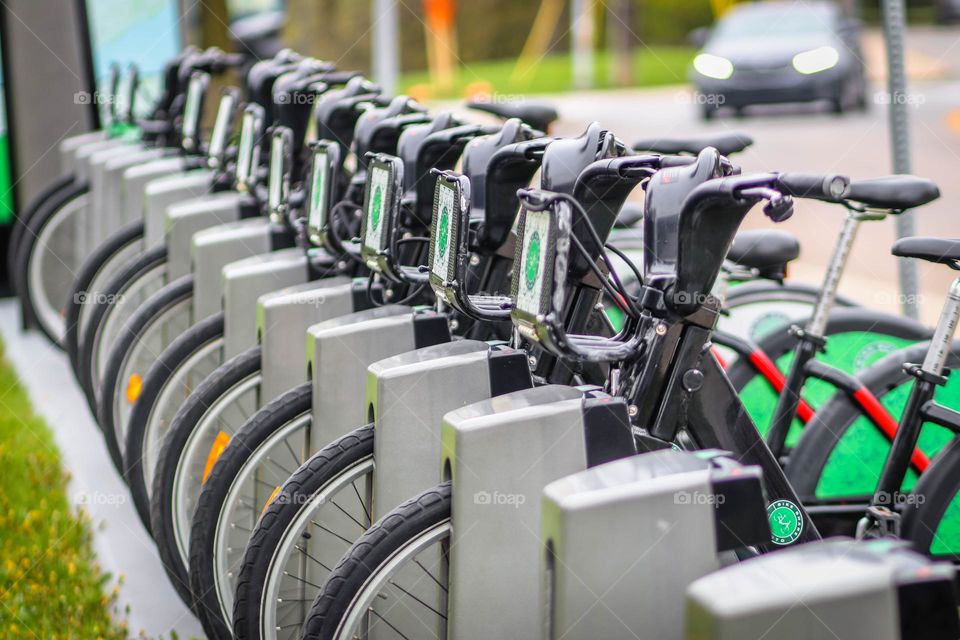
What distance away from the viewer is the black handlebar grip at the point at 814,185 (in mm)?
1844

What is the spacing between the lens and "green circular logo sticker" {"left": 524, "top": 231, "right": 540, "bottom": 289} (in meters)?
1.81

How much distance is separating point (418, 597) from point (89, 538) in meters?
1.66

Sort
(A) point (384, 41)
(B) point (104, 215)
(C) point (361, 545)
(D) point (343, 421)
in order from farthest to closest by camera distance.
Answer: (A) point (384, 41)
(B) point (104, 215)
(D) point (343, 421)
(C) point (361, 545)

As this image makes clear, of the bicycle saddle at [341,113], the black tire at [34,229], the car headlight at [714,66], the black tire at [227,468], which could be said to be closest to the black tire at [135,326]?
the bicycle saddle at [341,113]

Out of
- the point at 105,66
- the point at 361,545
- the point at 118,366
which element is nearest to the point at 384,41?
the point at 105,66

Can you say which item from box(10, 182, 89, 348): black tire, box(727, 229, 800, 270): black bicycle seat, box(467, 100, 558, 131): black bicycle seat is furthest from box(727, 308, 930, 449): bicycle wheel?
box(10, 182, 89, 348): black tire

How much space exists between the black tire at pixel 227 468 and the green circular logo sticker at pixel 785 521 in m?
0.87

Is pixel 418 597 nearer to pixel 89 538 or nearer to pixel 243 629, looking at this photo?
pixel 243 629

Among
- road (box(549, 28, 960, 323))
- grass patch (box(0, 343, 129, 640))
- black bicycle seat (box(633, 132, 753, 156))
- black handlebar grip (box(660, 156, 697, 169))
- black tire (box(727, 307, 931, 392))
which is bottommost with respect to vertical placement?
grass patch (box(0, 343, 129, 640))

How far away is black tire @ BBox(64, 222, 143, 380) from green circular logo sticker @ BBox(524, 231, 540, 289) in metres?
2.68

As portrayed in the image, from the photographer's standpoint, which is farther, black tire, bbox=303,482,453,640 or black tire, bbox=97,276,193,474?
black tire, bbox=97,276,193,474

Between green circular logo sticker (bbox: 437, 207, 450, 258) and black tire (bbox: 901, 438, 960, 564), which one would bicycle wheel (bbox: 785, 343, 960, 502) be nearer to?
black tire (bbox: 901, 438, 960, 564)

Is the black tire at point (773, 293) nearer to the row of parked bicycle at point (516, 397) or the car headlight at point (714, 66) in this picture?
the row of parked bicycle at point (516, 397)

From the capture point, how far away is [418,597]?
213 cm
